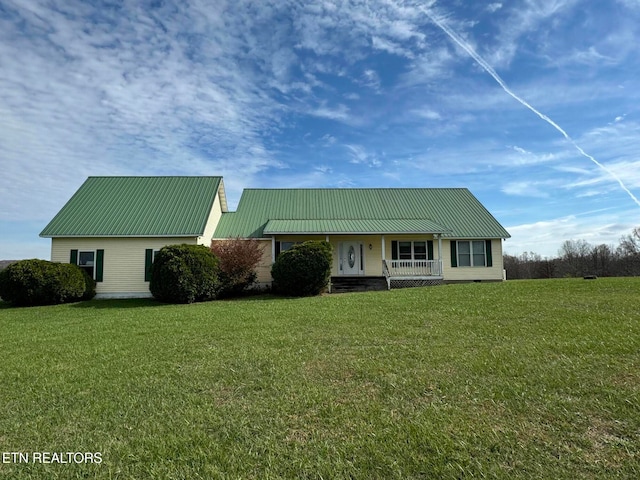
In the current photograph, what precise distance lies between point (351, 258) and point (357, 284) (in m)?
1.99

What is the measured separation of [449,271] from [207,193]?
45.0 feet

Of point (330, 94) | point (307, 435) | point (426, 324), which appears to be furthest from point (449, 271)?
point (307, 435)

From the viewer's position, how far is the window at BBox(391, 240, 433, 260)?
20.7m

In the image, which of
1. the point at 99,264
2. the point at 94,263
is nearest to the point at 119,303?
the point at 99,264

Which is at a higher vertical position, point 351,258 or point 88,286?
point 351,258

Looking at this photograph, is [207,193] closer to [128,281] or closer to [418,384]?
[128,281]

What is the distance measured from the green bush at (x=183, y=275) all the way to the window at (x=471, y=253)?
41.3 feet

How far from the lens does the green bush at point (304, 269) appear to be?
52.6 ft

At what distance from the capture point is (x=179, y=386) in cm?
490

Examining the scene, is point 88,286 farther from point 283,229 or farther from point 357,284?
point 357,284

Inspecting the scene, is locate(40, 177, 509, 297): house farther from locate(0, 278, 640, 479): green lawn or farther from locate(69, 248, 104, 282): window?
locate(0, 278, 640, 479): green lawn

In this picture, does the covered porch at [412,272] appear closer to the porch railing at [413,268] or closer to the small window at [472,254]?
the porch railing at [413,268]

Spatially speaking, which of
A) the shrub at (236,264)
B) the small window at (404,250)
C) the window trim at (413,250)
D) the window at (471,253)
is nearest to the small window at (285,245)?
the shrub at (236,264)

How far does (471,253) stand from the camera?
Answer: 20.8 metres
